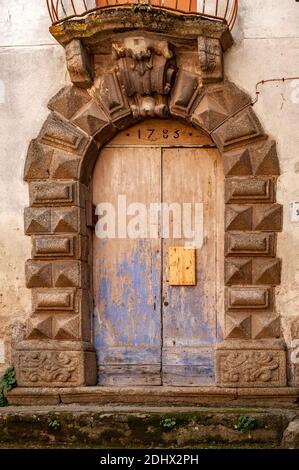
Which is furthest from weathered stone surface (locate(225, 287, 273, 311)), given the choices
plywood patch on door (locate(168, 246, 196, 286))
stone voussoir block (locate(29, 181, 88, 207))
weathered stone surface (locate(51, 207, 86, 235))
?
stone voussoir block (locate(29, 181, 88, 207))

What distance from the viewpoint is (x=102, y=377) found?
354 inches

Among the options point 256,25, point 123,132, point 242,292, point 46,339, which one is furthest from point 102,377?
point 256,25

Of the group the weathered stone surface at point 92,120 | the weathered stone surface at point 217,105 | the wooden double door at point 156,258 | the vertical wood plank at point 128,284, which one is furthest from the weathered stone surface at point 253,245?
the weathered stone surface at point 92,120

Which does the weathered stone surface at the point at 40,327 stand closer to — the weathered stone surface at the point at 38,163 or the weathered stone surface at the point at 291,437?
the weathered stone surface at the point at 38,163

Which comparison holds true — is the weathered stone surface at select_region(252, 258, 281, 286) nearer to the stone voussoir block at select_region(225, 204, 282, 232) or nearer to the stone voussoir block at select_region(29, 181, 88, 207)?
the stone voussoir block at select_region(225, 204, 282, 232)

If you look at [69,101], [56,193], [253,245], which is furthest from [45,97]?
[253,245]

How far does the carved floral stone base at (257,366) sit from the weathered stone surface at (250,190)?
1296 millimetres

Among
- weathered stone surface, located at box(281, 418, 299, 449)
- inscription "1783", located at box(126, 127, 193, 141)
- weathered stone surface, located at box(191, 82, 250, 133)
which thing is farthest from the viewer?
inscription "1783", located at box(126, 127, 193, 141)

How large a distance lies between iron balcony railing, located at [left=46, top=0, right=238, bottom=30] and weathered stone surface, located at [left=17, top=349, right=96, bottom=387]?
118 inches

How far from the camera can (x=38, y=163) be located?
350 inches

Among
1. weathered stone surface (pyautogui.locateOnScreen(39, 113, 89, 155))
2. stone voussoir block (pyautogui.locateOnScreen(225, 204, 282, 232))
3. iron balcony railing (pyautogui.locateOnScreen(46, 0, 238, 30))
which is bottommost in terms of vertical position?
stone voussoir block (pyautogui.locateOnScreen(225, 204, 282, 232))

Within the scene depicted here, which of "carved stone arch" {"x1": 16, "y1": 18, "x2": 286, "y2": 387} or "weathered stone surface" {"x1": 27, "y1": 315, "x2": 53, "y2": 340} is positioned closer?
"carved stone arch" {"x1": 16, "y1": 18, "x2": 286, "y2": 387}

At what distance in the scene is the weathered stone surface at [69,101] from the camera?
891cm

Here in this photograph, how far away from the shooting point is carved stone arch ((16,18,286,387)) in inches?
340
